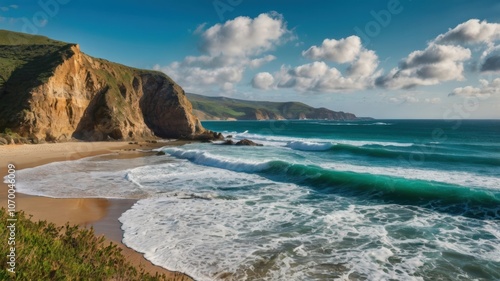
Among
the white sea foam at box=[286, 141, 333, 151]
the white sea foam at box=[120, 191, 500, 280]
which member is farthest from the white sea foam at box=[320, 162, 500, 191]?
the white sea foam at box=[286, 141, 333, 151]

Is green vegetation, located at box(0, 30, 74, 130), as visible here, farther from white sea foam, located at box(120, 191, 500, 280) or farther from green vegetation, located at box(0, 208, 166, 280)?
green vegetation, located at box(0, 208, 166, 280)

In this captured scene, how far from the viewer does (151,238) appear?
10.4 m

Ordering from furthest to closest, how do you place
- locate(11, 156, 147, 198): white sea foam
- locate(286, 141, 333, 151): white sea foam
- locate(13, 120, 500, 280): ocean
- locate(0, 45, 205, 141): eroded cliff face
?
locate(286, 141, 333, 151): white sea foam, locate(0, 45, 205, 141): eroded cliff face, locate(11, 156, 147, 198): white sea foam, locate(13, 120, 500, 280): ocean

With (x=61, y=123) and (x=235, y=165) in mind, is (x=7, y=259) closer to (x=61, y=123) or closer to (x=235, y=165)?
(x=235, y=165)

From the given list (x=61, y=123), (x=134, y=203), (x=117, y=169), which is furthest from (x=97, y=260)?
(x=61, y=123)

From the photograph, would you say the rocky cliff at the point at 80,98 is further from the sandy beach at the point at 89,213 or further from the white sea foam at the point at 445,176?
the white sea foam at the point at 445,176

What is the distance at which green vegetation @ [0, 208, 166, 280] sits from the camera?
4410 millimetres

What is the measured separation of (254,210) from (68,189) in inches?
436

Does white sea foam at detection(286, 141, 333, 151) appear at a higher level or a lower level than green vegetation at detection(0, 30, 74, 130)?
lower

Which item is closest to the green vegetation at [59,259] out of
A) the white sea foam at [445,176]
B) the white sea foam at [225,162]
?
the white sea foam at [225,162]

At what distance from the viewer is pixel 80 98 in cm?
4647

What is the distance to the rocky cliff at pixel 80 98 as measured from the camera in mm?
39781

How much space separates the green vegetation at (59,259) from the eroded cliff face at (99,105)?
131 ft

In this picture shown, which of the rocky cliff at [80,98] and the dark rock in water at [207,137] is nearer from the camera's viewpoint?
the rocky cliff at [80,98]
